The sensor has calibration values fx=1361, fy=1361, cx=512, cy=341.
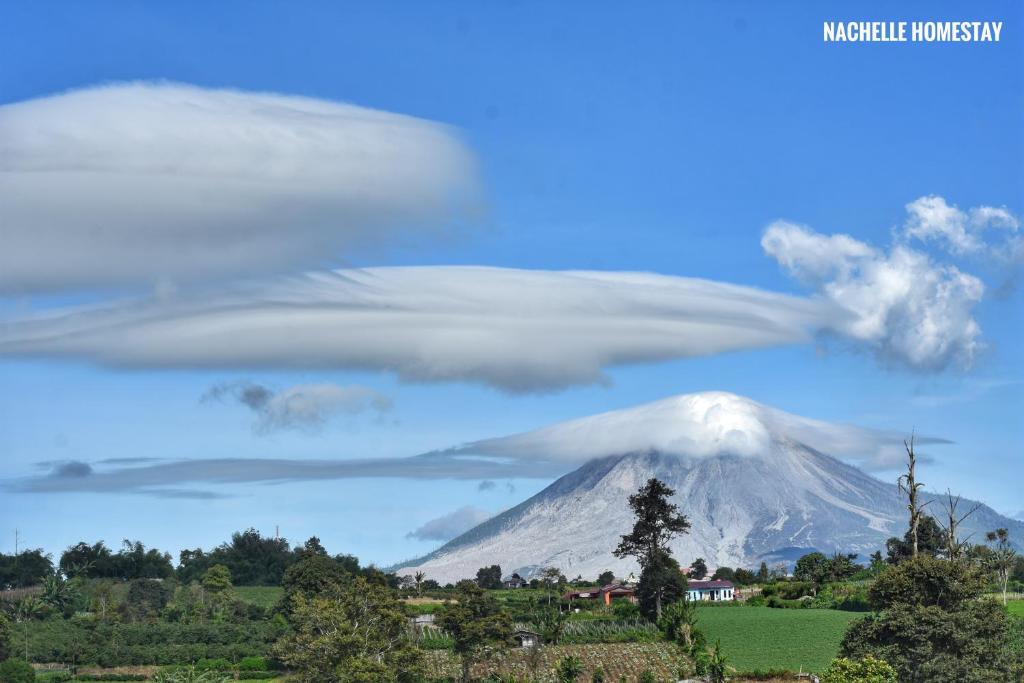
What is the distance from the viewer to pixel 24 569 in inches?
7574

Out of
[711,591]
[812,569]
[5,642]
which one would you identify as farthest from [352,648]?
[812,569]

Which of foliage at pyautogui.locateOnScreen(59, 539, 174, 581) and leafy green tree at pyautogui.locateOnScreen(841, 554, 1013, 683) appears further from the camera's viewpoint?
foliage at pyautogui.locateOnScreen(59, 539, 174, 581)

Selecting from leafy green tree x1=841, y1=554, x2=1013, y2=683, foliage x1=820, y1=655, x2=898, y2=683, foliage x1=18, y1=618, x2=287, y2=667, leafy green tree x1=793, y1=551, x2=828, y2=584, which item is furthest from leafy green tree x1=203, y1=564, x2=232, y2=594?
foliage x1=820, y1=655, x2=898, y2=683

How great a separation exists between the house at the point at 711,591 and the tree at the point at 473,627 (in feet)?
200

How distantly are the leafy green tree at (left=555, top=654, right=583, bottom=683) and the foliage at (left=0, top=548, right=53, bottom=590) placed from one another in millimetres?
115672

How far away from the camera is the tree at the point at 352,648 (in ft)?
251

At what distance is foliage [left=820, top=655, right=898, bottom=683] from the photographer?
60.5m

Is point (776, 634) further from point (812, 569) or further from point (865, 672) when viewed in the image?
point (812, 569)

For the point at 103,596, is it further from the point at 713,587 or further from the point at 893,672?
the point at 893,672

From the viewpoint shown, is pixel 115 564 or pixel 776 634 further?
pixel 115 564

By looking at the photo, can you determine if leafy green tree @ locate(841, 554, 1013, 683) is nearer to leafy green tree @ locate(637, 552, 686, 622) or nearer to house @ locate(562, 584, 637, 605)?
leafy green tree @ locate(637, 552, 686, 622)

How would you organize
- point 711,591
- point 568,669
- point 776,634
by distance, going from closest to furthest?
point 568,669 < point 776,634 < point 711,591

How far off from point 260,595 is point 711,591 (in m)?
55.2

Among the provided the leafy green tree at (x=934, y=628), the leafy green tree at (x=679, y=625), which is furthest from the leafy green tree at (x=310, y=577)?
the leafy green tree at (x=934, y=628)
